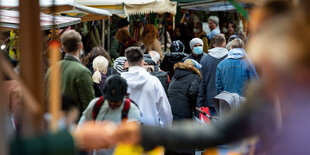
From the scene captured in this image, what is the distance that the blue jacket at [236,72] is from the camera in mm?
7172

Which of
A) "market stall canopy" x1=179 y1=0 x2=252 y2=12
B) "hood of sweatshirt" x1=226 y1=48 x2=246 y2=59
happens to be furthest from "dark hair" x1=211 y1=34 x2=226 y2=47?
"market stall canopy" x1=179 y1=0 x2=252 y2=12

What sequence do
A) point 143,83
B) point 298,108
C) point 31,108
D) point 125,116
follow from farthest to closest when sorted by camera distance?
point 143,83
point 125,116
point 31,108
point 298,108

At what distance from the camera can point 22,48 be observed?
2480 mm

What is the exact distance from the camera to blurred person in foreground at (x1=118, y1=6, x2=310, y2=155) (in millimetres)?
2146

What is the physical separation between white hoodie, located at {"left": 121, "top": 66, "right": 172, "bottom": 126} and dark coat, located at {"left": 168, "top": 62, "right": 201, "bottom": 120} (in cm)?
127

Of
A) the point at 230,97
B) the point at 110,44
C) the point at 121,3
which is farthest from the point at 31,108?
the point at 110,44

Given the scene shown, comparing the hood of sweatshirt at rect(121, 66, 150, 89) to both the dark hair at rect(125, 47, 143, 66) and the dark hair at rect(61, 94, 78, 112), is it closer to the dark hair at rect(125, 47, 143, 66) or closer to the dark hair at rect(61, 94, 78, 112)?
the dark hair at rect(125, 47, 143, 66)

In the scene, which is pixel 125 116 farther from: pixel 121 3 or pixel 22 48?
pixel 121 3

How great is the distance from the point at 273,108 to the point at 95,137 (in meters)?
0.79

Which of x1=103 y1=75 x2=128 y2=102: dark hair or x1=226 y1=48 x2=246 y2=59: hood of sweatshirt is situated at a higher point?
x1=226 y1=48 x2=246 y2=59: hood of sweatshirt

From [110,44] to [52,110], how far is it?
10.4 metres

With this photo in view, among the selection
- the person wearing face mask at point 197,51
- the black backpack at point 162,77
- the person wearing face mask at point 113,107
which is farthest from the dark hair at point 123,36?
the person wearing face mask at point 113,107

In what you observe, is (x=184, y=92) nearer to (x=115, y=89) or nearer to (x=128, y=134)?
(x=115, y=89)

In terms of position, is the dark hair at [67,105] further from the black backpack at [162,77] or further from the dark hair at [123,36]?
the dark hair at [123,36]
